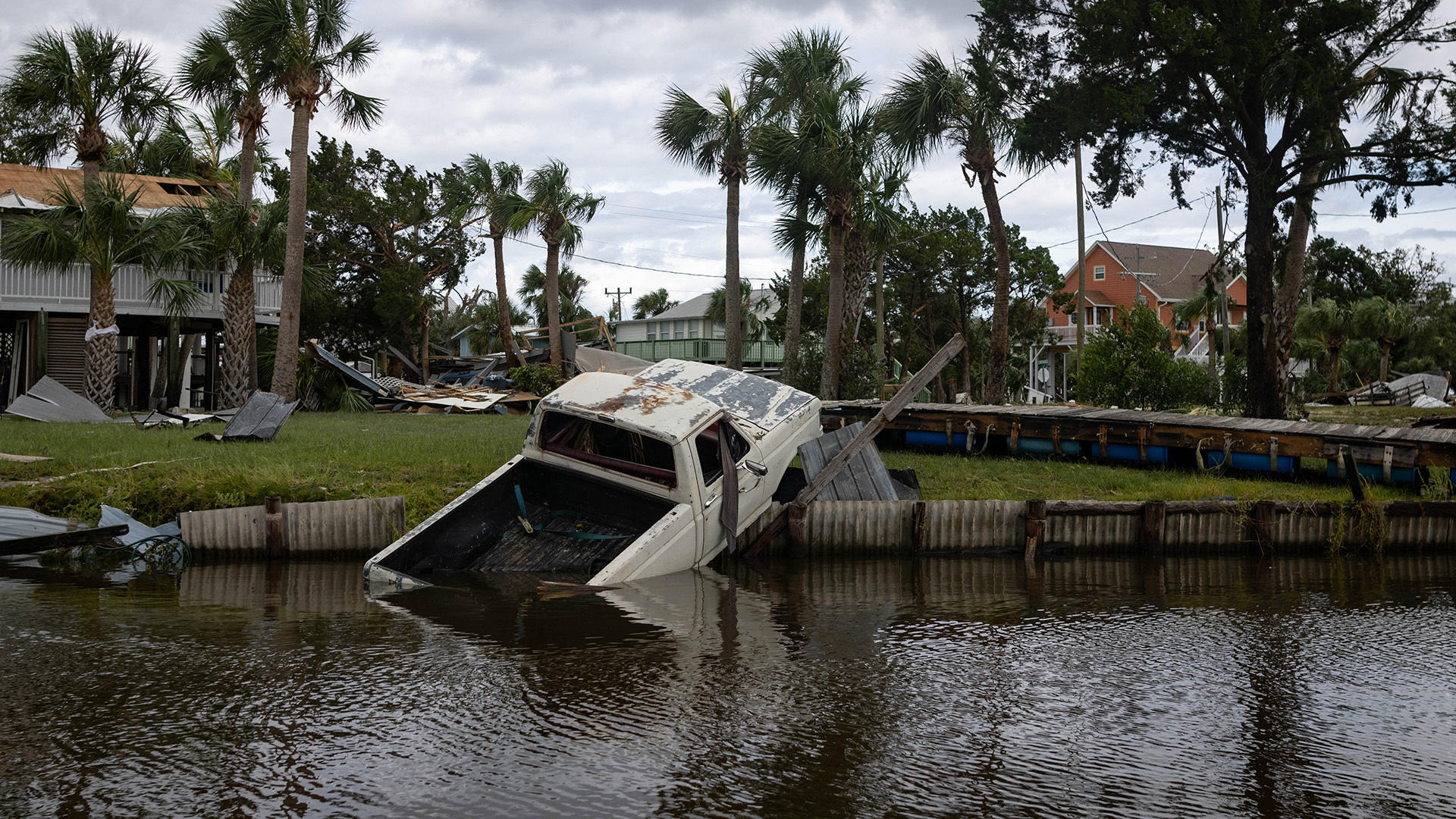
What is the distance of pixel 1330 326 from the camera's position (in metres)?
43.4

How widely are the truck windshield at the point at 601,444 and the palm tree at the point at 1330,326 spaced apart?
38.5 meters

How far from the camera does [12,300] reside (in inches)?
942

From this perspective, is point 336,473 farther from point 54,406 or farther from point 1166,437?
point 1166,437

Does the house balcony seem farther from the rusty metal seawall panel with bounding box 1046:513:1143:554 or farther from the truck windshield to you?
the rusty metal seawall panel with bounding box 1046:513:1143:554

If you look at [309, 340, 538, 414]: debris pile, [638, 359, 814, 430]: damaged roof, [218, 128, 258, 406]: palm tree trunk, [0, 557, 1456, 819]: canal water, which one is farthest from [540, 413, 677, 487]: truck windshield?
[309, 340, 538, 414]: debris pile

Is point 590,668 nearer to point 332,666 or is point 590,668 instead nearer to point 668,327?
point 332,666

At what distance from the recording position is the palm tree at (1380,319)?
42.1 meters

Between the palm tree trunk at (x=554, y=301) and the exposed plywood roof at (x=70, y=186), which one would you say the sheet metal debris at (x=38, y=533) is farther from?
the palm tree trunk at (x=554, y=301)

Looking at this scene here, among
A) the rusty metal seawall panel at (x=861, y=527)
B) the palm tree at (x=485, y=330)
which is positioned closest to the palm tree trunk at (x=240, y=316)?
the rusty metal seawall panel at (x=861, y=527)

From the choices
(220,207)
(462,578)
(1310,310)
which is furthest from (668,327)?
(462,578)

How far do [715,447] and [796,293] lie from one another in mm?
16448

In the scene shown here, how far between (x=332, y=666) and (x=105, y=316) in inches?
719

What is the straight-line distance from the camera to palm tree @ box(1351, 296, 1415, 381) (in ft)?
138

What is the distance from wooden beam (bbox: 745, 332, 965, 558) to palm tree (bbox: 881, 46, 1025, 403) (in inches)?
453
